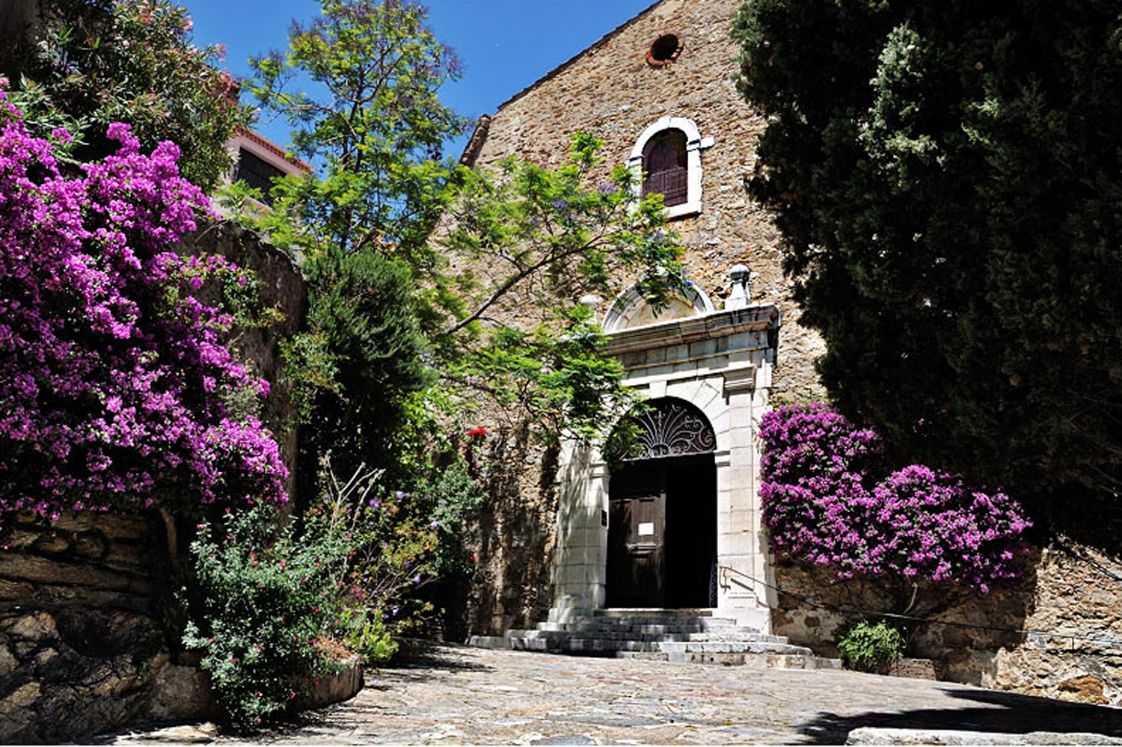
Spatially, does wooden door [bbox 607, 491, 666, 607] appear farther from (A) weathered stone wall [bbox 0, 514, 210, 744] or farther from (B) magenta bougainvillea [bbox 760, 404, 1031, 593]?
(A) weathered stone wall [bbox 0, 514, 210, 744]

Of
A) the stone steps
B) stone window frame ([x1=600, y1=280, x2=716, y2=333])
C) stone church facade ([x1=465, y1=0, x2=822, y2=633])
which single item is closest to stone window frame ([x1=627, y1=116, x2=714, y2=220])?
stone church facade ([x1=465, y1=0, x2=822, y2=633])

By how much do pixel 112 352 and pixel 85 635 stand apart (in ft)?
4.14

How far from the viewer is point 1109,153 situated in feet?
10.8

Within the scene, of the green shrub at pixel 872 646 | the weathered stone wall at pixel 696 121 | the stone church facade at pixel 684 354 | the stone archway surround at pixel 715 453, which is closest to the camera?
the green shrub at pixel 872 646

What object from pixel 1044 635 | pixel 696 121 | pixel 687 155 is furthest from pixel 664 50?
pixel 1044 635

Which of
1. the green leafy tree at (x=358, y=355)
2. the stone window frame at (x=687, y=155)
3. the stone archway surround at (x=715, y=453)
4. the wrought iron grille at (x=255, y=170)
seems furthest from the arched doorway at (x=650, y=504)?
the wrought iron grille at (x=255, y=170)

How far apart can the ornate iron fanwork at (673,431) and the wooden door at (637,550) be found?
68cm

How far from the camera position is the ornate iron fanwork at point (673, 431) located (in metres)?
11.5

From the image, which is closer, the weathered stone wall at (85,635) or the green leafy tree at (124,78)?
the weathered stone wall at (85,635)

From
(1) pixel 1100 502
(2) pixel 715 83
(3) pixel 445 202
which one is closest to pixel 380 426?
(3) pixel 445 202

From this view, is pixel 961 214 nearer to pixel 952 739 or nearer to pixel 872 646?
pixel 952 739

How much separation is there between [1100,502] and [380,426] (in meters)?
5.35

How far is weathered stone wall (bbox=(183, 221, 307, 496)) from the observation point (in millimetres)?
4977

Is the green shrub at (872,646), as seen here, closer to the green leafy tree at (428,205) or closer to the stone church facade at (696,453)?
the stone church facade at (696,453)
